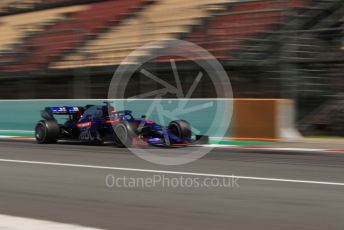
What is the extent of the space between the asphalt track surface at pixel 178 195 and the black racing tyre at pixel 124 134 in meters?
1.05

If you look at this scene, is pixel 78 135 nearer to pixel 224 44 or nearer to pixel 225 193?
pixel 224 44

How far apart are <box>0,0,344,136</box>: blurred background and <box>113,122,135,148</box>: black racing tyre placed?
4.18m

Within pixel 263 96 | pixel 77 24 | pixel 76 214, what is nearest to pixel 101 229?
pixel 76 214

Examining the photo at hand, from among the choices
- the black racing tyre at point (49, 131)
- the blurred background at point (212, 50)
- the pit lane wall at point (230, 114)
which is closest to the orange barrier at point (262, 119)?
the pit lane wall at point (230, 114)

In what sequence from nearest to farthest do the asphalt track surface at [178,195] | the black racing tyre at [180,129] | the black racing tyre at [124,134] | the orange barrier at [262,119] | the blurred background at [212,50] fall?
the asphalt track surface at [178,195] < the black racing tyre at [124,134] < the black racing tyre at [180,129] < the orange barrier at [262,119] < the blurred background at [212,50]

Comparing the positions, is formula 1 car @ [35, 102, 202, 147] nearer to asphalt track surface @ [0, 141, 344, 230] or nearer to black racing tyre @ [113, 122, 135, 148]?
black racing tyre @ [113, 122, 135, 148]

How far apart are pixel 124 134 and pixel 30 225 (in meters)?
7.03

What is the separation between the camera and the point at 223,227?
5.29 metres

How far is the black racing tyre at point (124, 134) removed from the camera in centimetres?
1202

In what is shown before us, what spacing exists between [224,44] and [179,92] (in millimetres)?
1972

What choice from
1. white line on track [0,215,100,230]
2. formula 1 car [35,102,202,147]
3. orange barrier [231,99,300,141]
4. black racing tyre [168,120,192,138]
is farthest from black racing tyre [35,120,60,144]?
white line on track [0,215,100,230]

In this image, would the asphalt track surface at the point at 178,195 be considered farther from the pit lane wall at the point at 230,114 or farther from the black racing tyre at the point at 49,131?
the pit lane wall at the point at 230,114

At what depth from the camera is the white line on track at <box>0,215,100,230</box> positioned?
504cm

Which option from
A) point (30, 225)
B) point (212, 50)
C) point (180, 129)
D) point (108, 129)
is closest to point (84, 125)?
point (108, 129)
